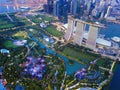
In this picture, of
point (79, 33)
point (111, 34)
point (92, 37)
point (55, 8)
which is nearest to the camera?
point (92, 37)

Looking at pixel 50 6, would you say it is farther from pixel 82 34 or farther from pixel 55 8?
pixel 82 34

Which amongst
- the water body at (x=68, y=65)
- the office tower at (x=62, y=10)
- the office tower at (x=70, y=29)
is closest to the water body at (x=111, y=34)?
the water body at (x=68, y=65)

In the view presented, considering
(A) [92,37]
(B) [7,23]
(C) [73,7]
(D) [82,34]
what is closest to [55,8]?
(C) [73,7]

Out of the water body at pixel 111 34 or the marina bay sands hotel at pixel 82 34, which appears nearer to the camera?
the water body at pixel 111 34

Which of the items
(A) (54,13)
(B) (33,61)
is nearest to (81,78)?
(B) (33,61)

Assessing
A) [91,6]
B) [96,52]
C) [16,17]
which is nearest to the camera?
[96,52]

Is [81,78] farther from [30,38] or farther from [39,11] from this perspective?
[39,11]

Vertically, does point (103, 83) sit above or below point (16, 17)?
below

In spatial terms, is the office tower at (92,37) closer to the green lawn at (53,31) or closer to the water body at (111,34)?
the water body at (111,34)
